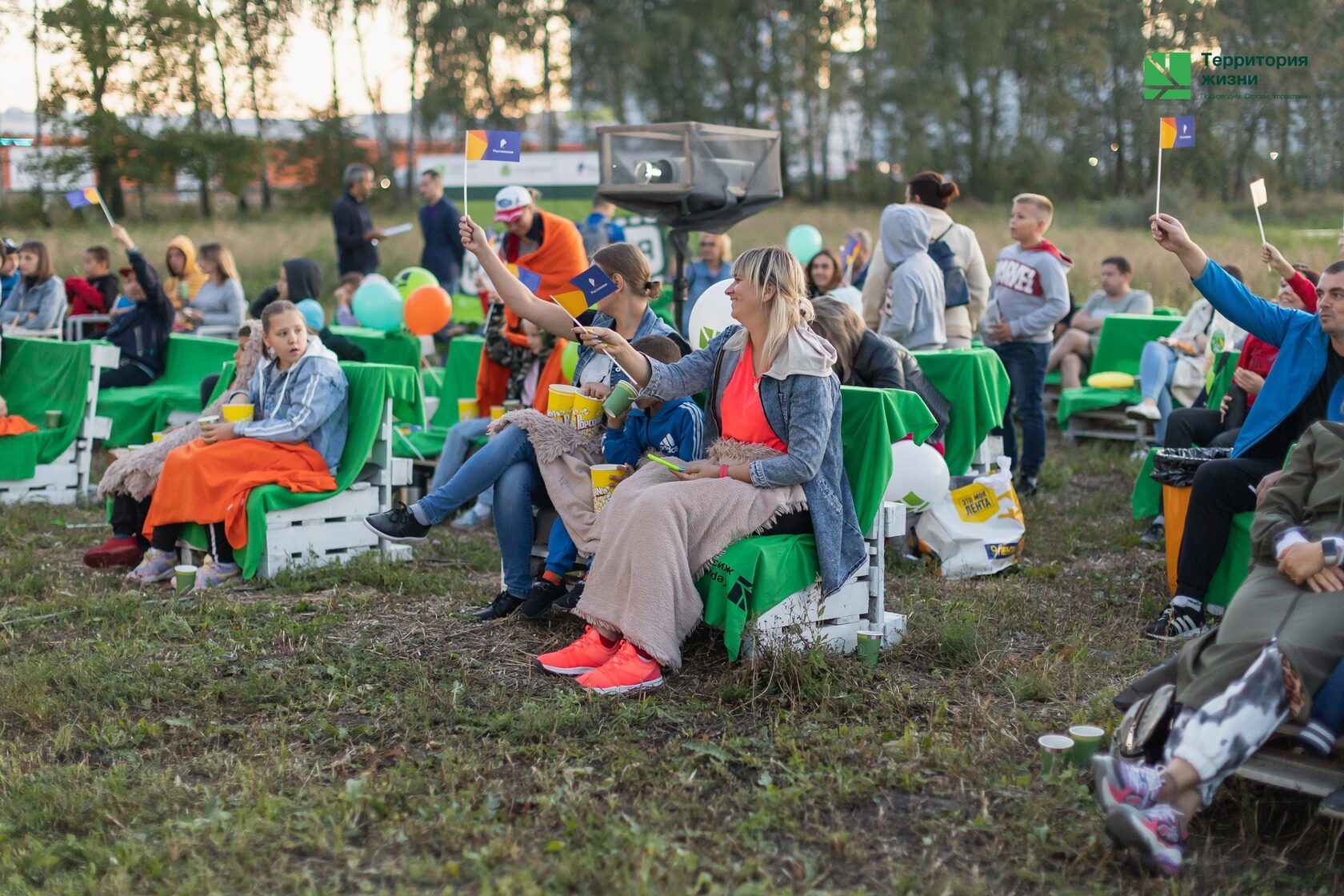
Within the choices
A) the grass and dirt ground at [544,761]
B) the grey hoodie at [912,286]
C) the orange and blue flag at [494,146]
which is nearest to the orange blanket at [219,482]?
the grass and dirt ground at [544,761]

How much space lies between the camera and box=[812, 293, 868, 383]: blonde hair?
17.5 ft

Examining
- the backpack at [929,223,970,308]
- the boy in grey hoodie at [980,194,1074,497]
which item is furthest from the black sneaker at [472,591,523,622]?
the boy in grey hoodie at [980,194,1074,497]

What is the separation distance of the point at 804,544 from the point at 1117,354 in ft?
19.8

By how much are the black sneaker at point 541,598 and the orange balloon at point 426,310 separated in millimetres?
3559

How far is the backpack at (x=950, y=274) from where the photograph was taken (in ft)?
23.9

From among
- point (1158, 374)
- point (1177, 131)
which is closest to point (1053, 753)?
point (1177, 131)

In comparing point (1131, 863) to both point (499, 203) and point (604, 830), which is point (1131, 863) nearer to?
point (604, 830)

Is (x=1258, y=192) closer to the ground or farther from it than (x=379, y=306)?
farther from it

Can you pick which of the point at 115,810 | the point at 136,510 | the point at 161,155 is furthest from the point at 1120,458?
the point at 161,155

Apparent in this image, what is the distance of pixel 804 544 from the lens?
4430 mm

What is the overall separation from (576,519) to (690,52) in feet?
88.1

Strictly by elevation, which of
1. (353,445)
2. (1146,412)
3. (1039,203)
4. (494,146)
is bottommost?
(1146,412)

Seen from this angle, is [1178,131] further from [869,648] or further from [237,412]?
[237,412]

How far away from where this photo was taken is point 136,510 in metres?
6.30
